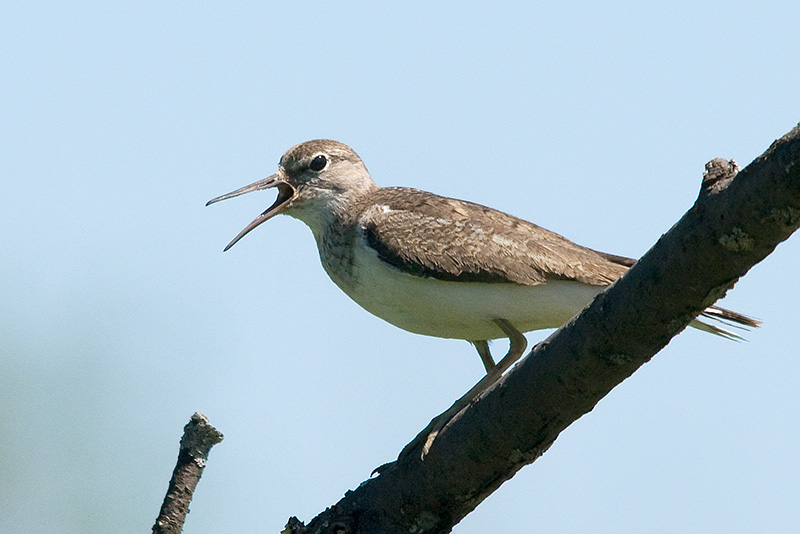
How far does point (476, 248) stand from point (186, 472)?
2.94 metres

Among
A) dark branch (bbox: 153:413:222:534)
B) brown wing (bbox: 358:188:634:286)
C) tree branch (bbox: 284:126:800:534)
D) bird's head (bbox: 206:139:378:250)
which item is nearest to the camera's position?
tree branch (bbox: 284:126:800:534)

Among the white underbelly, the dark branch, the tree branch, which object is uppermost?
the white underbelly

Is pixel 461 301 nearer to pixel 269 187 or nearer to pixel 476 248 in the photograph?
pixel 476 248

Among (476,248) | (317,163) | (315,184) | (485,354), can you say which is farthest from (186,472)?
(317,163)

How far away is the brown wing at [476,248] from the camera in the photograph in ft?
26.7

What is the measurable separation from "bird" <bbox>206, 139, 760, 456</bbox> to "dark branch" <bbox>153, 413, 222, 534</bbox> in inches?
65.9

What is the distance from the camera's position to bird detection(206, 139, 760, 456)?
8.13m

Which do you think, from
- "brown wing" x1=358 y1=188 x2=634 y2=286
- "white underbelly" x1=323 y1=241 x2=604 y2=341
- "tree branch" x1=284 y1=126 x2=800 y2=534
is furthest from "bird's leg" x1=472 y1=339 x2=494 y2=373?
"tree branch" x1=284 y1=126 x2=800 y2=534

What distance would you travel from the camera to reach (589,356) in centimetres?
558

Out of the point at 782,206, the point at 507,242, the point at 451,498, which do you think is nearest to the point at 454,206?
the point at 507,242

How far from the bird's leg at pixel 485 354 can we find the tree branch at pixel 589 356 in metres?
2.57

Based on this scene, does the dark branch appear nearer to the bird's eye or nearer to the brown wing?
the brown wing

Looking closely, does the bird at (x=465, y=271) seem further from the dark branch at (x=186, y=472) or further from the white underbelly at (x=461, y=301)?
the dark branch at (x=186, y=472)

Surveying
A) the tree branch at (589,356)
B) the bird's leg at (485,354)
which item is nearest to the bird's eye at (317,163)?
the bird's leg at (485,354)
